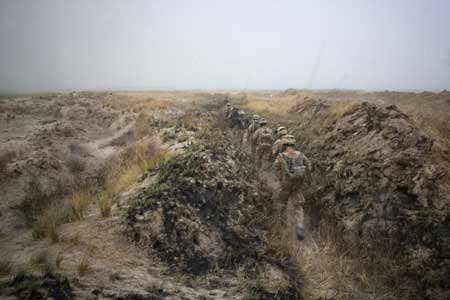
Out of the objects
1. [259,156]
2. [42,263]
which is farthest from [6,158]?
[259,156]

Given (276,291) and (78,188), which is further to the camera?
(78,188)

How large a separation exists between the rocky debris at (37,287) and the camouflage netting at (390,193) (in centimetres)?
654

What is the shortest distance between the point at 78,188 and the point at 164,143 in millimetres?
4102

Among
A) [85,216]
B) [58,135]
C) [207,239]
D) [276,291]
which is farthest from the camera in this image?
[58,135]

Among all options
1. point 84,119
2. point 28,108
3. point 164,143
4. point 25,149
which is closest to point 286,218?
point 164,143

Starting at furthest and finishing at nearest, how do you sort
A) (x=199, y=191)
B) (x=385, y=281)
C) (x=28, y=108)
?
1. (x=28, y=108)
2. (x=199, y=191)
3. (x=385, y=281)

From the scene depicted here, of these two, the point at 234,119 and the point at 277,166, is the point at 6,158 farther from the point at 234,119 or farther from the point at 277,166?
the point at 234,119

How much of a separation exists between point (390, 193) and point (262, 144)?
5511 millimetres

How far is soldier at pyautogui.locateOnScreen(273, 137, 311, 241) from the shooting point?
26.0 feet

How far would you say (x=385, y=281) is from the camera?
5.59 meters

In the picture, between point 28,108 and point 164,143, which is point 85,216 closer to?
point 164,143

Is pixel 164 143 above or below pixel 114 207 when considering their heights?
above

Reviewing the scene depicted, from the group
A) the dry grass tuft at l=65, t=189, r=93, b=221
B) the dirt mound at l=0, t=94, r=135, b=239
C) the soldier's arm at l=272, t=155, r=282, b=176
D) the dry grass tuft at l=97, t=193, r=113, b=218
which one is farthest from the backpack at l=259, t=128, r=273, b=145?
the dry grass tuft at l=65, t=189, r=93, b=221

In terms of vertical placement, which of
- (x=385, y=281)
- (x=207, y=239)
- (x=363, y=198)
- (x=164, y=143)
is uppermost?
(x=164, y=143)
